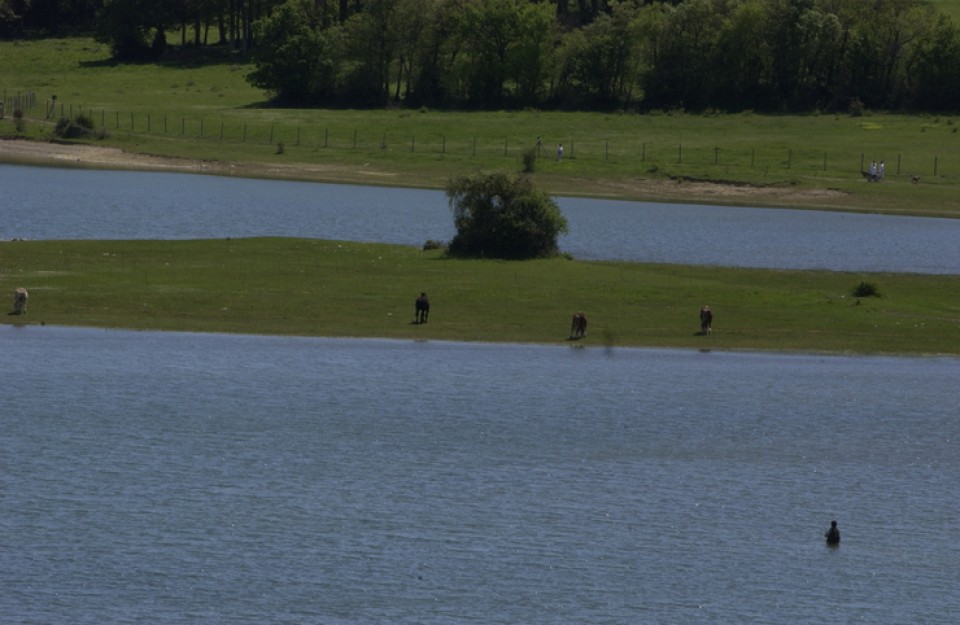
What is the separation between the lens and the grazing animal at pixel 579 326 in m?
57.2

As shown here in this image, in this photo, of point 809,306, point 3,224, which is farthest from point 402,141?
point 809,306

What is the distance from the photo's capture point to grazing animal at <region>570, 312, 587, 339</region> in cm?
5725

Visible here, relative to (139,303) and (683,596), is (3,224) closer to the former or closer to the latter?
(139,303)

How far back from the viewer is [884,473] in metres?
44.1

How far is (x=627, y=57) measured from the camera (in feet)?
458

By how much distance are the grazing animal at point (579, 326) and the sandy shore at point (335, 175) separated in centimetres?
4721

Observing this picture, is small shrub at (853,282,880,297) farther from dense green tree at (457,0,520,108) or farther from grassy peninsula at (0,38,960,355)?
dense green tree at (457,0,520,108)

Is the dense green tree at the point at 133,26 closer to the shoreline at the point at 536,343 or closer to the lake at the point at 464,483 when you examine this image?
the shoreline at the point at 536,343

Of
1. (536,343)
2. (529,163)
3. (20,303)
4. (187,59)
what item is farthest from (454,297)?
(187,59)

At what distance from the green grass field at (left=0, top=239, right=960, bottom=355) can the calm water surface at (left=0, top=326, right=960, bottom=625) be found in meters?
2.00

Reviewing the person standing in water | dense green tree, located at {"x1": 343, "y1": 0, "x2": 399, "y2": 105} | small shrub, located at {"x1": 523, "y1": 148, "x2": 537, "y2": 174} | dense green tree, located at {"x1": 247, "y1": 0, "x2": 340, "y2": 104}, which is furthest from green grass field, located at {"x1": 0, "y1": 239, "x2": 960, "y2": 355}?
dense green tree, located at {"x1": 343, "y1": 0, "x2": 399, "y2": 105}

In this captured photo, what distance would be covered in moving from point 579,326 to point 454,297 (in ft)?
23.3

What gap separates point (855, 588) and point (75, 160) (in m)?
87.3

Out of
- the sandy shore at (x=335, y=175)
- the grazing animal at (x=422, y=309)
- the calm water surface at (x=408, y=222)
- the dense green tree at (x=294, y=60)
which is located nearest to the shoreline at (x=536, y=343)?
the grazing animal at (x=422, y=309)
